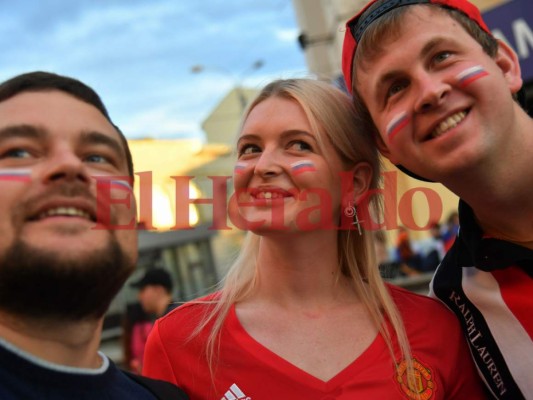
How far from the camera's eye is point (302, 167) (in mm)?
2090

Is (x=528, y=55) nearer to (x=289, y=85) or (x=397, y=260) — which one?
(x=397, y=260)

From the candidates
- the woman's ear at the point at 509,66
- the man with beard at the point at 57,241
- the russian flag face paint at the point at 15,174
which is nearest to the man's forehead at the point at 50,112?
the man with beard at the point at 57,241

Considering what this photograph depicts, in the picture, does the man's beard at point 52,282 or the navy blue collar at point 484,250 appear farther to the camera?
the navy blue collar at point 484,250

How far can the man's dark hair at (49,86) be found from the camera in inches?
61.8

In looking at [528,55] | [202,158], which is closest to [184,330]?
[528,55]

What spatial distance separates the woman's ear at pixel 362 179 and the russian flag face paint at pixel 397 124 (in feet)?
1.16

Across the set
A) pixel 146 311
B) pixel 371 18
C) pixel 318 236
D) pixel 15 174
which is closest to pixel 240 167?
pixel 318 236

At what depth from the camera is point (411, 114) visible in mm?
1920

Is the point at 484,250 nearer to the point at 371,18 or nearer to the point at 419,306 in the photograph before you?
the point at 419,306

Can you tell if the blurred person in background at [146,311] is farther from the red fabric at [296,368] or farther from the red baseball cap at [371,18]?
the red baseball cap at [371,18]

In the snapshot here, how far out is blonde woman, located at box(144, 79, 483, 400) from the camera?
1883 mm

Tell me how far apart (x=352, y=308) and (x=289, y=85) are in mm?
928

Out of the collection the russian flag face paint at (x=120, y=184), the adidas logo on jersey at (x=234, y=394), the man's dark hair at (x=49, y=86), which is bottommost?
the adidas logo on jersey at (x=234, y=394)

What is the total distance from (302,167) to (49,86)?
0.92 metres
